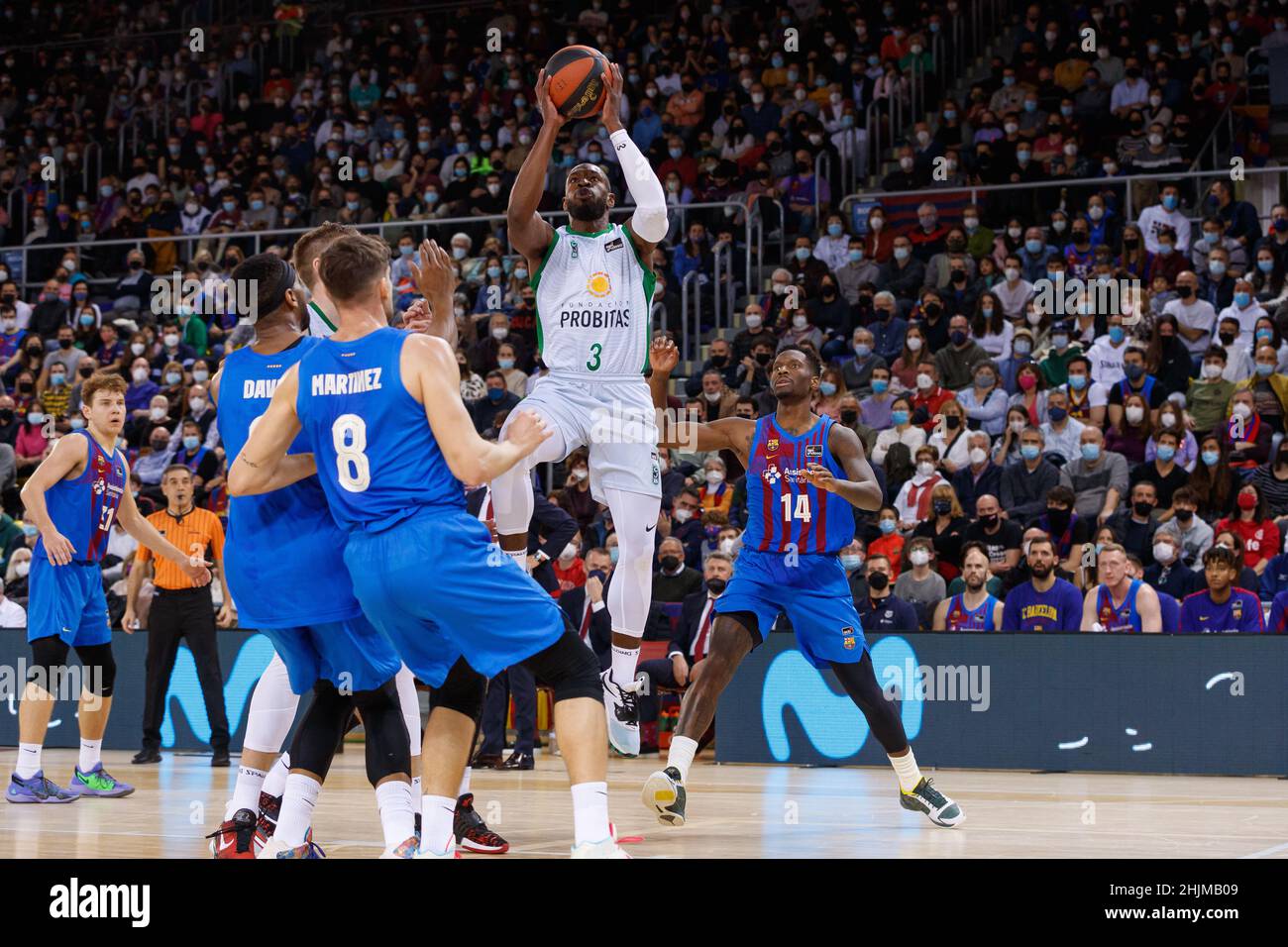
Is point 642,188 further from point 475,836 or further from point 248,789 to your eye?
point 248,789

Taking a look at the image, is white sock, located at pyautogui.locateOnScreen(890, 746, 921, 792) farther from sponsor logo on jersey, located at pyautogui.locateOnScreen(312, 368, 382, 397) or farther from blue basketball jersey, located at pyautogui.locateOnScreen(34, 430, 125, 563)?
blue basketball jersey, located at pyautogui.locateOnScreen(34, 430, 125, 563)

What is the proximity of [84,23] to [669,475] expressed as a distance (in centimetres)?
2103

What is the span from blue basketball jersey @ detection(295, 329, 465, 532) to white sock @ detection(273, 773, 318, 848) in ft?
4.07

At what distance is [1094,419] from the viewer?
1630 centimetres

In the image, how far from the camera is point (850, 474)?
Result: 919 cm

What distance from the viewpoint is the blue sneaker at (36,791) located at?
1009cm

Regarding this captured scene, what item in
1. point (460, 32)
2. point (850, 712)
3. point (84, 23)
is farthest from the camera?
point (84, 23)

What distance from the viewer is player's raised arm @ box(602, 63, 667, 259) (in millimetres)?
7891

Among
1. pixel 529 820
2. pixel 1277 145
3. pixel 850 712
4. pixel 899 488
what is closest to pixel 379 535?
pixel 529 820

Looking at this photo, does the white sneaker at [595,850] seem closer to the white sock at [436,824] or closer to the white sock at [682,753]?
the white sock at [436,824]

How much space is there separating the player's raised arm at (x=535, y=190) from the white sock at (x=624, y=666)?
209cm

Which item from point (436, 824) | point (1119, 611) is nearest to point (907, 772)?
point (436, 824)

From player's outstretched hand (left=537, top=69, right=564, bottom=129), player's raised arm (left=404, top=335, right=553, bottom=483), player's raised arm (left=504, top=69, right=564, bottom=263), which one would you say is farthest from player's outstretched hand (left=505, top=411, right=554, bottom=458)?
player's outstretched hand (left=537, top=69, right=564, bottom=129)

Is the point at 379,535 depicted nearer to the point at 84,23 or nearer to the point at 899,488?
the point at 899,488
